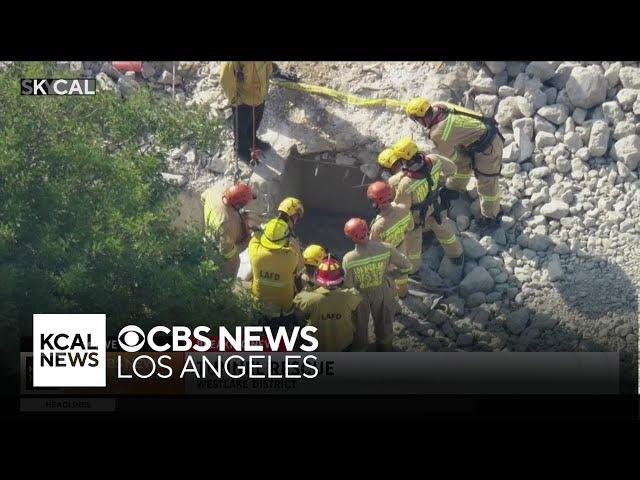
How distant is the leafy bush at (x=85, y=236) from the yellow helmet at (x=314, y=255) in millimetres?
846

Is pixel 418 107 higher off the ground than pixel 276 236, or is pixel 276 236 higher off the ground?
pixel 418 107

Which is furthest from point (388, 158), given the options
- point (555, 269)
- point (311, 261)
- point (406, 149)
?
point (555, 269)

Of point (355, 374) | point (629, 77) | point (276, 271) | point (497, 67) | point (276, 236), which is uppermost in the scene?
point (497, 67)

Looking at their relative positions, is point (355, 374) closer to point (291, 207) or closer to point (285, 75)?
point (291, 207)

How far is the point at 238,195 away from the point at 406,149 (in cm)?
193

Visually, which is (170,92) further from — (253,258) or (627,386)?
(627,386)

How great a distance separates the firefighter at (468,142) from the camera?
798 inches

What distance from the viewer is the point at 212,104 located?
67.9 feet

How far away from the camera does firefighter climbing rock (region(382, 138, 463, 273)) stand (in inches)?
782

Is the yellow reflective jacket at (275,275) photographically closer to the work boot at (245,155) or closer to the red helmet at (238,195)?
the red helmet at (238,195)

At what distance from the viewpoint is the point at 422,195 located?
20.0m

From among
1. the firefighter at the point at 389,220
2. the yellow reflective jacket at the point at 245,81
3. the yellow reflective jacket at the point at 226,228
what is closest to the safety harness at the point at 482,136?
the firefighter at the point at 389,220

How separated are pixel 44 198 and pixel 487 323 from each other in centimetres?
505
